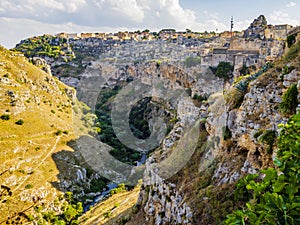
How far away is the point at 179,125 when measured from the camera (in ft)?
70.2

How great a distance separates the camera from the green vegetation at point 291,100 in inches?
424

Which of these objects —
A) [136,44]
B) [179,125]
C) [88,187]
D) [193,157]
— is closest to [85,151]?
[88,187]

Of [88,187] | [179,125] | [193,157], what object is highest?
[179,125]

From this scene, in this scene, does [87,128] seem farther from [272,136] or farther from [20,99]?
[272,136]

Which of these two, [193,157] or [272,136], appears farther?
[193,157]

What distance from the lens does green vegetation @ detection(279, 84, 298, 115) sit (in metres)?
10.8

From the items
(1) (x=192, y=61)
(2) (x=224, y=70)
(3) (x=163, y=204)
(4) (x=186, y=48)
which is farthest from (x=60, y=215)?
(4) (x=186, y=48)

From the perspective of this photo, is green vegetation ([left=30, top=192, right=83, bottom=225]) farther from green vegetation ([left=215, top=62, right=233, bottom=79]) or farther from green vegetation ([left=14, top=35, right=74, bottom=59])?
A: green vegetation ([left=14, top=35, right=74, bottom=59])

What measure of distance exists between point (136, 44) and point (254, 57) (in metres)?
99.2

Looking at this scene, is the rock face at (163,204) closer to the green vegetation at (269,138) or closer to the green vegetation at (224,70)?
the green vegetation at (269,138)

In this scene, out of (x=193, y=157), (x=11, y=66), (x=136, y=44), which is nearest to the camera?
(x=193, y=157)

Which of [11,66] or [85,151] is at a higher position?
[11,66]

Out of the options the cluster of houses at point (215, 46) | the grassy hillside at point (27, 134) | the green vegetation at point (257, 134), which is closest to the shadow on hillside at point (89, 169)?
the grassy hillside at point (27, 134)

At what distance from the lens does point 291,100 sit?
35.6 ft
